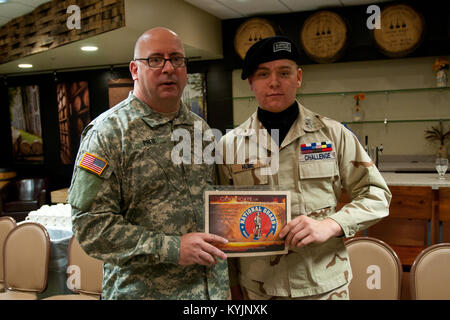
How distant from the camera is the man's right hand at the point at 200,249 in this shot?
1.22 meters

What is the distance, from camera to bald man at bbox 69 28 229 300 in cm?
125

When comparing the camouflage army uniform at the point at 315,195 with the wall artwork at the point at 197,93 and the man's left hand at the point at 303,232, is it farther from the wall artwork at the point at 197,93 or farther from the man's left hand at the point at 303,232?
the wall artwork at the point at 197,93

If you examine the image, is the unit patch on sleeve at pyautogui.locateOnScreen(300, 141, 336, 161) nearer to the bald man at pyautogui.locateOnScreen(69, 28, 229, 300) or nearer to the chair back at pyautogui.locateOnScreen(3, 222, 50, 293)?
the bald man at pyautogui.locateOnScreen(69, 28, 229, 300)

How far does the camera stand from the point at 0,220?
10.7 ft

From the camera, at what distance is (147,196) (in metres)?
1.35

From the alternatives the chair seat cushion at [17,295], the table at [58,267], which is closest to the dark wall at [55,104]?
the table at [58,267]

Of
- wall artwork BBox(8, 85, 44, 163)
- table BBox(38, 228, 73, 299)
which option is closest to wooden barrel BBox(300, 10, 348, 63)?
table BBox(38, 228, 73, 299)

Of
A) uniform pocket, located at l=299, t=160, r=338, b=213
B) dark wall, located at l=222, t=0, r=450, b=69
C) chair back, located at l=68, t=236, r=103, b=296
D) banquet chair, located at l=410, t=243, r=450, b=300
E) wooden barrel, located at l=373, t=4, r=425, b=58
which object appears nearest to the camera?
uniform pocket, located at l=299, t=160, r=338, b=213

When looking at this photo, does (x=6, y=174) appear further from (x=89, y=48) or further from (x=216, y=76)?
(x=216, y=76)

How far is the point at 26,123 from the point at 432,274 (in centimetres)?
770

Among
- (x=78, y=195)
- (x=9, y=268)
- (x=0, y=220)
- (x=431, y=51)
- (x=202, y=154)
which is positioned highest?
(x=431, y=51)
